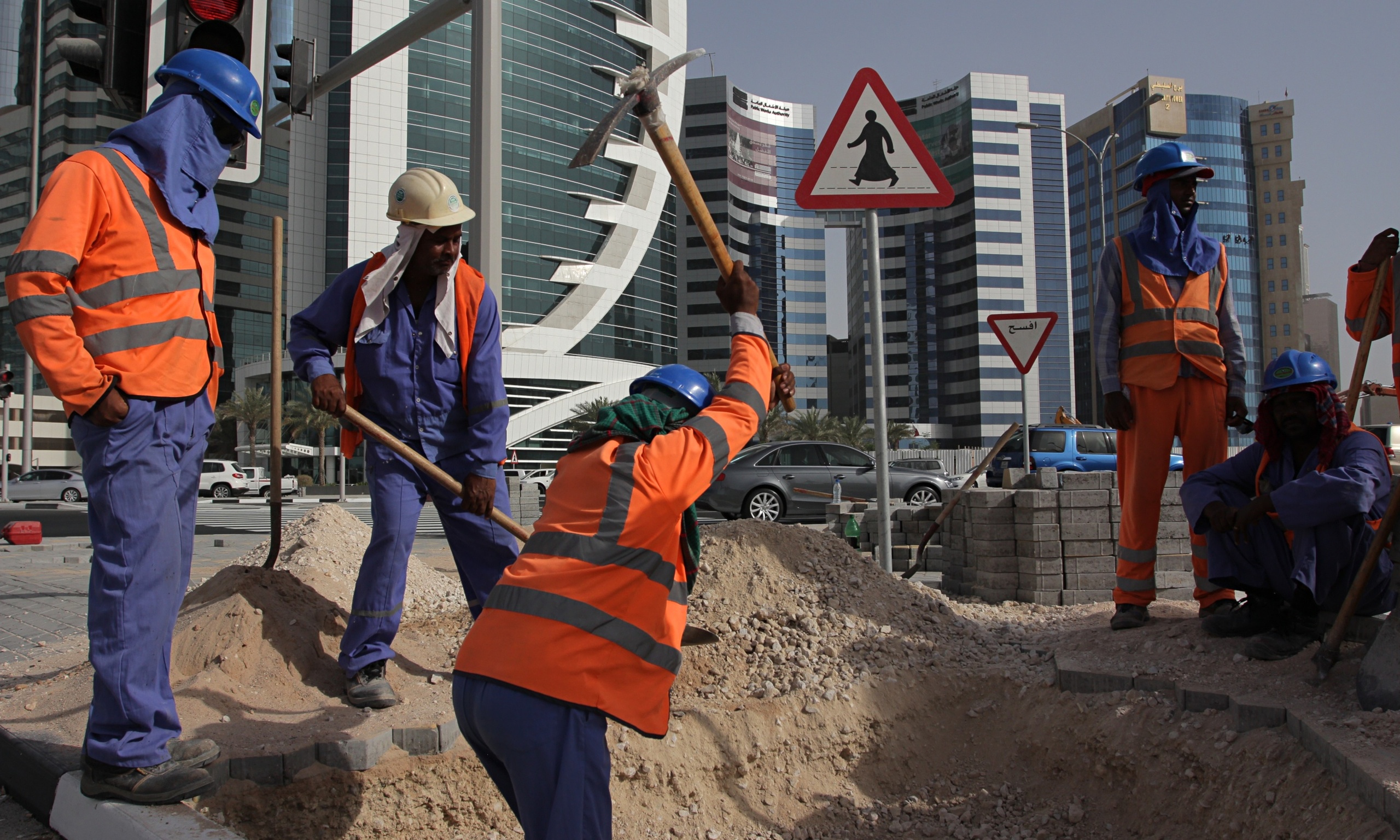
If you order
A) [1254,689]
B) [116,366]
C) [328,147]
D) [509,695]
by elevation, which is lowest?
[1254,689]

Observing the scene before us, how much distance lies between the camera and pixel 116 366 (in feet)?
8.22

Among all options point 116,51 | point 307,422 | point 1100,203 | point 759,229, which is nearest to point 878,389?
point 116,51

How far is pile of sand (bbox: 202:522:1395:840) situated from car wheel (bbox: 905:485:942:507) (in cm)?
1111

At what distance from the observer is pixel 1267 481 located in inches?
144

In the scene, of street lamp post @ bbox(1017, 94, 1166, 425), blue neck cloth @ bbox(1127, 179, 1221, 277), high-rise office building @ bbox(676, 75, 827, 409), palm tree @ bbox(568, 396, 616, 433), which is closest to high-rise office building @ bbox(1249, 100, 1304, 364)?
high-rise office building @ bbox(676, 75, 827, 409)

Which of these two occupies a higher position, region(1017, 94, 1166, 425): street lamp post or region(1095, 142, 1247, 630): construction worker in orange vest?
region(1017, 94, 1166, 425): street lamp post

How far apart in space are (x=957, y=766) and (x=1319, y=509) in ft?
5.55

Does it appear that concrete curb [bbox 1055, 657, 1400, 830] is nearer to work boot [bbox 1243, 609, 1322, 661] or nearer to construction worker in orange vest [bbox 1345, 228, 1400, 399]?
work boot [bbox 1243, 609, 1322, 661]

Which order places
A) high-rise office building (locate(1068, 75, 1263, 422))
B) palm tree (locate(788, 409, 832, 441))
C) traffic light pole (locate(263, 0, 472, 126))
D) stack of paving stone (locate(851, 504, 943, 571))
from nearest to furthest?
traffic light pole (locate(263, 0, 472, 126)) → stack of paving stone (locate(851, 504, 943, 571)) → palm tree (locate(788, 409, 832, 441)) → high-rise office building (locate(1068, 75, 1263, 422))

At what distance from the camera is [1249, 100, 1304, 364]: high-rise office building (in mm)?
103625

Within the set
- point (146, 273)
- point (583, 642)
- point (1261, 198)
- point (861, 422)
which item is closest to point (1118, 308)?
point (583, 642)

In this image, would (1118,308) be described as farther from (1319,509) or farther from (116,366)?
(116,366)

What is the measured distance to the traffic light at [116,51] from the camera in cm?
414

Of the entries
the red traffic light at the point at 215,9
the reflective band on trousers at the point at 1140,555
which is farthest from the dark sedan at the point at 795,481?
the red traffic light at the point at 215,9
